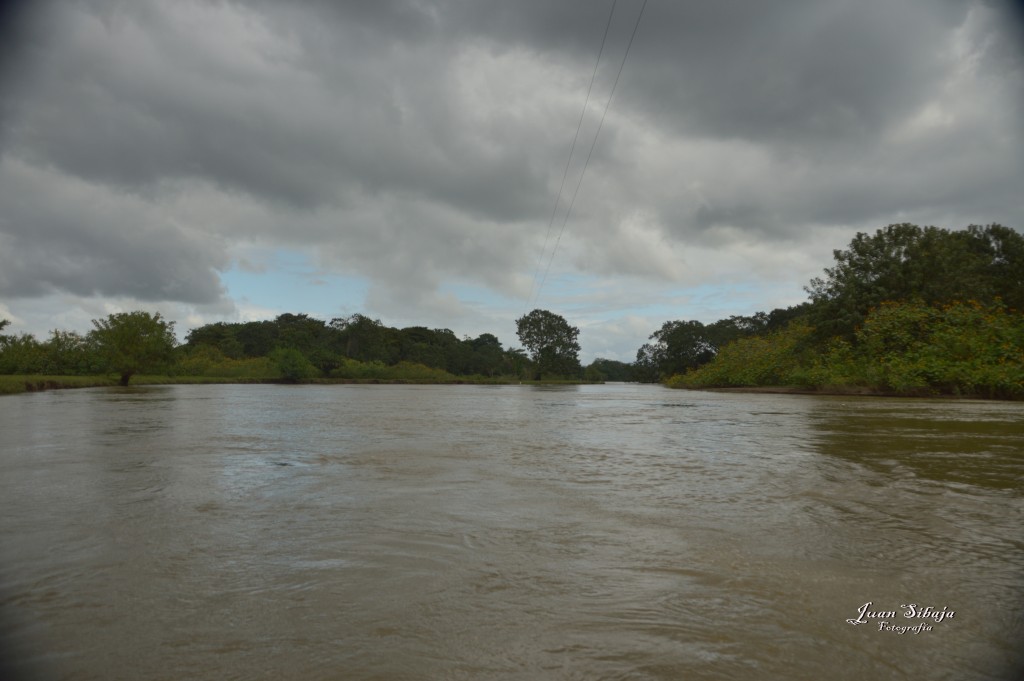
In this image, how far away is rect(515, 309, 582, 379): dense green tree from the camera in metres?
87.8

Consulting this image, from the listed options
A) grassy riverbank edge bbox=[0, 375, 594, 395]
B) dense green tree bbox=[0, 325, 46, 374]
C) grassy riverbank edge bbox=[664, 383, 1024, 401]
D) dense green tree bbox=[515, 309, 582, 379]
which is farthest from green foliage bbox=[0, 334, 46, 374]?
dense green tree bbox=[515, 309, 582, 379]

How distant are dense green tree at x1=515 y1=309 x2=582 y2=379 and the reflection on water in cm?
8195

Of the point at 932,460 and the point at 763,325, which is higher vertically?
the point at 763,325

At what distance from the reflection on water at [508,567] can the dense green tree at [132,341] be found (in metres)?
32.9

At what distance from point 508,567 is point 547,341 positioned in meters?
86.0

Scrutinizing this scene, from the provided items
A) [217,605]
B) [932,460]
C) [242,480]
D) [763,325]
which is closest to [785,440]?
[932,460]

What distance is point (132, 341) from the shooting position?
3406cm

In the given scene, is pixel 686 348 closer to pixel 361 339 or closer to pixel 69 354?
pixel 361 339

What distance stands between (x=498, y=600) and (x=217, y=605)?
40.8 inches

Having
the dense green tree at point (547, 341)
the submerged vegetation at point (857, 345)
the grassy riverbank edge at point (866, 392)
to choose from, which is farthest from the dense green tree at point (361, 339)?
the grassy riverbank edge at point (866, 392)

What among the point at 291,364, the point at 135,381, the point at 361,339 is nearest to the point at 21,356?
the point at 135,381

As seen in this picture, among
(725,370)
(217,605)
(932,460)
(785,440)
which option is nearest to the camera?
(217,605)

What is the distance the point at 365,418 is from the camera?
38.8 ft

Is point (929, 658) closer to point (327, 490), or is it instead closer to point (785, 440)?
point (327, 490)
